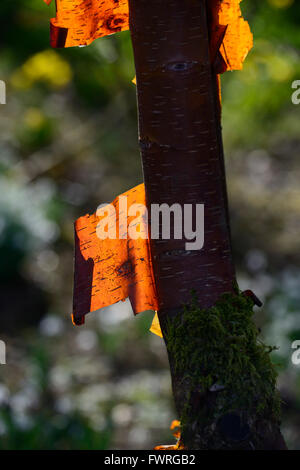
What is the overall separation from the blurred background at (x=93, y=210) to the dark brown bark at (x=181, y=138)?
0.97 m

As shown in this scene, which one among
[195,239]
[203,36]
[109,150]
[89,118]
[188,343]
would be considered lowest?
[188,343]

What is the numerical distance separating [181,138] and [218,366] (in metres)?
0.26

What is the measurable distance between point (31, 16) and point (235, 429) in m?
3.54

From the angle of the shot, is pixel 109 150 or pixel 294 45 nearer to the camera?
pixel 294 45

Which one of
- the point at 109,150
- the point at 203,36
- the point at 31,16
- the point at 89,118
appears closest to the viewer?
the point at 203,36

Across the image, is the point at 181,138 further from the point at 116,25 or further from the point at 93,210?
the point at 93,210

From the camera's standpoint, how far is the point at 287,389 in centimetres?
225

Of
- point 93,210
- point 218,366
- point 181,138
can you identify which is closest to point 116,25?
point 181,138

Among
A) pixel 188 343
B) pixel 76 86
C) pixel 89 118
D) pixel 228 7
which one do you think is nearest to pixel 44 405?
pixel 188 343

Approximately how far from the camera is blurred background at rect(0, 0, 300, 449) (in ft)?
7.31

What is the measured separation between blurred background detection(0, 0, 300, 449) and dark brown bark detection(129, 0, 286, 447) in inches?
38.3

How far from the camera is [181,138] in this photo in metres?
0.59

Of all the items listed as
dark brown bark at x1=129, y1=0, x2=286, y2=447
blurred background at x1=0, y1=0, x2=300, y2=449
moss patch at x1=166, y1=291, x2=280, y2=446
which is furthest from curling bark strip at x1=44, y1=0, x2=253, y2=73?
blurred background at x1=0, y1=0, x2=300, y2=449
